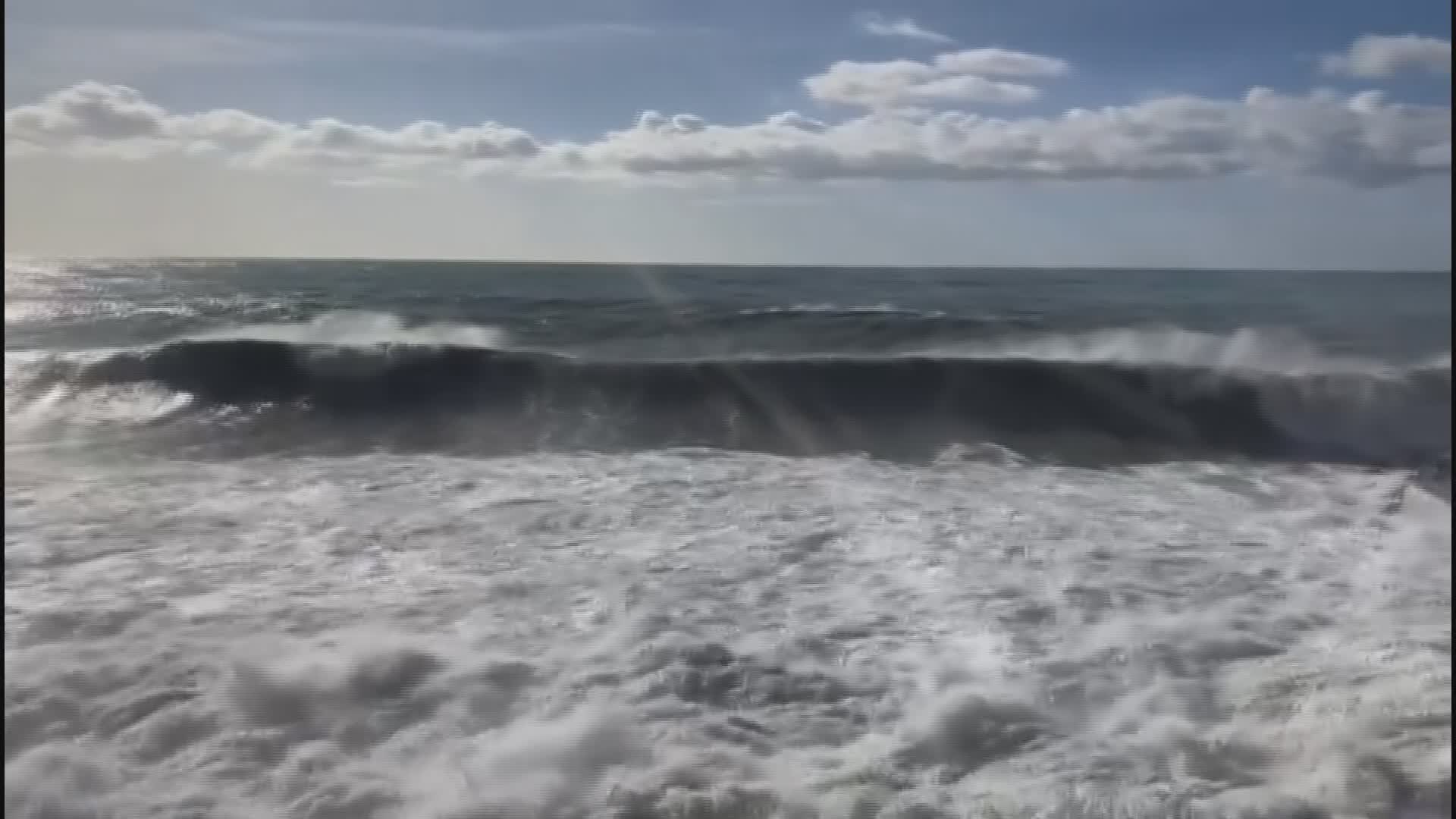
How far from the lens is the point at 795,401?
42.4ft

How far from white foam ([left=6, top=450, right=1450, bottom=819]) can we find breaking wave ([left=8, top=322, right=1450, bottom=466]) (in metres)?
2.88

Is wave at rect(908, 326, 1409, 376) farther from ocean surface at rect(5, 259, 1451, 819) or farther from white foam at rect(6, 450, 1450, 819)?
white foam at rect(6, 450, 1450, 819)

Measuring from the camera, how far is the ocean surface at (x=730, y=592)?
3662mm

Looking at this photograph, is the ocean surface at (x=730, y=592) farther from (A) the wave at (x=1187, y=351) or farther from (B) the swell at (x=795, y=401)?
(A) the wave at (x=1187, y=351)

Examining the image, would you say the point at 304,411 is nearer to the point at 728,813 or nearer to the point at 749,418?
the point at 749,418

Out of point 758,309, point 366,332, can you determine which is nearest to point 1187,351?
point 758,309

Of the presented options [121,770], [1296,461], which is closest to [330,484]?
[121,770]

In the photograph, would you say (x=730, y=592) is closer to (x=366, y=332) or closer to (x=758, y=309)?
(x=366, y=332)

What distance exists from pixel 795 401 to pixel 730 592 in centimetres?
741

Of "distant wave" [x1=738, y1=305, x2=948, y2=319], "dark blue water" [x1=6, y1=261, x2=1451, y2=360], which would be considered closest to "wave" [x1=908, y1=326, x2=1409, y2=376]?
"dark blue water" [x1=6, y1=261, x2=1451, y2=360]

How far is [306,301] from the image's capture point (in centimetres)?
2711

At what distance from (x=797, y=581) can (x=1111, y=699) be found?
1.97 meters

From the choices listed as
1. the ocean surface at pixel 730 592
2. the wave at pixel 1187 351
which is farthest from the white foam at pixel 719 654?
the wave at pixel 1187 351

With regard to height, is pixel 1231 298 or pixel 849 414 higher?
pixel 1231 298
